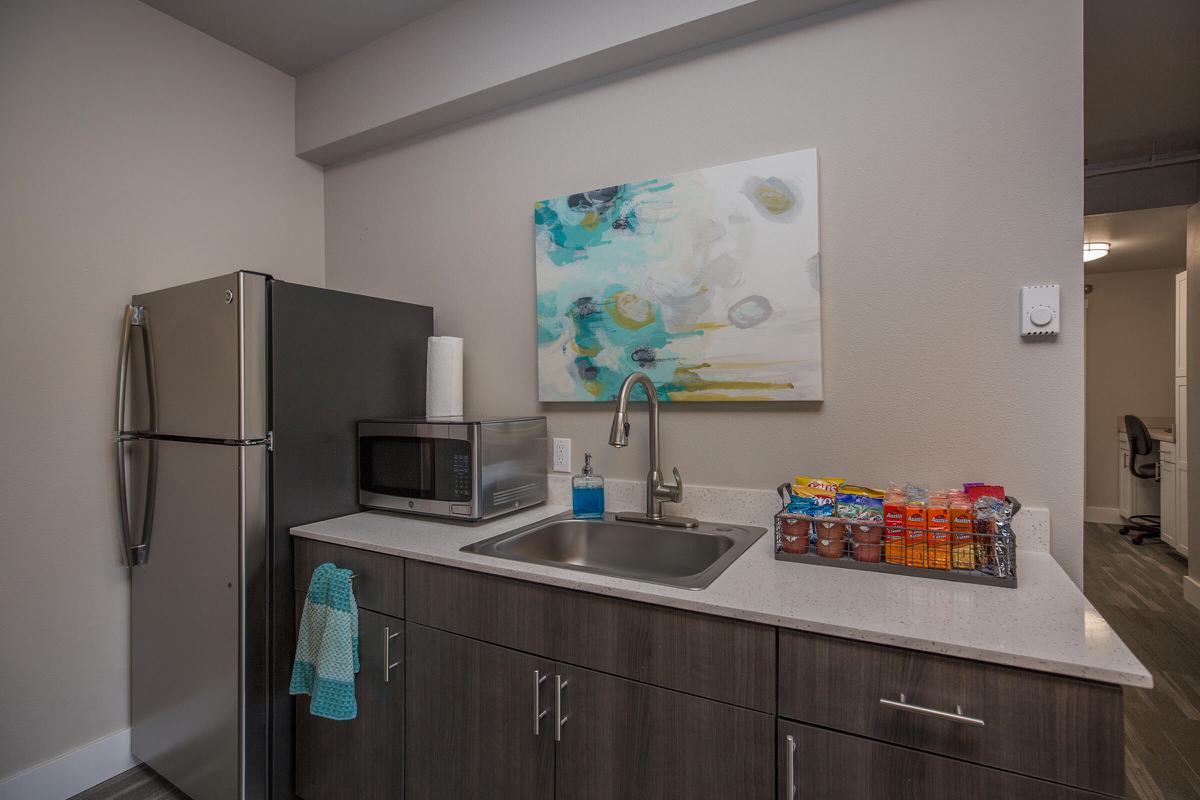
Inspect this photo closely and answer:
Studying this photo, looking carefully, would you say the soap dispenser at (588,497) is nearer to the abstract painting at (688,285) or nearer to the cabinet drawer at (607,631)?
the abstract painting at (688,285)

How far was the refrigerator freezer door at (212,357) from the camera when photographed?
5.25 ft

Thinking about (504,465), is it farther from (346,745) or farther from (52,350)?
(52,350)

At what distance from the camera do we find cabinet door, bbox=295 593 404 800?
1498mm

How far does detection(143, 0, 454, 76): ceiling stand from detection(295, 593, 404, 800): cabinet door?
205 centimetres

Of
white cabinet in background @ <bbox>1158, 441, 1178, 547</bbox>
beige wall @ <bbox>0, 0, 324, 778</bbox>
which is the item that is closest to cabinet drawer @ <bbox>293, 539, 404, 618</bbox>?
beige wall @ <bbox>0, 0, 324, 778</bbox>

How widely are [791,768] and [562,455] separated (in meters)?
1.21

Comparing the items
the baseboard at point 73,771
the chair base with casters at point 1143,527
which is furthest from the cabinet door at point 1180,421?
the baseboard at point 73,771

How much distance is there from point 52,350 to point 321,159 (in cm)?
128

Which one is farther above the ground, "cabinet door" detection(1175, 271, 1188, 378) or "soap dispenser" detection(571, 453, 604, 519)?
"cabinet door" detection(1175, 271, 1188, 378)

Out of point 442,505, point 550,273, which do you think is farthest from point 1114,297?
point 442,505

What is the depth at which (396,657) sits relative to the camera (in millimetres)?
1498

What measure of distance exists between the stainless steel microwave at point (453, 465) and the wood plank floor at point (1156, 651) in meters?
2.02

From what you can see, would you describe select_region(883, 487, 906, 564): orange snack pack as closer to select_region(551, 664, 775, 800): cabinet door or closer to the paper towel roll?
select_region(551, 664, 775, 800): cabinet door

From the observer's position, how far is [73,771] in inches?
71.7
